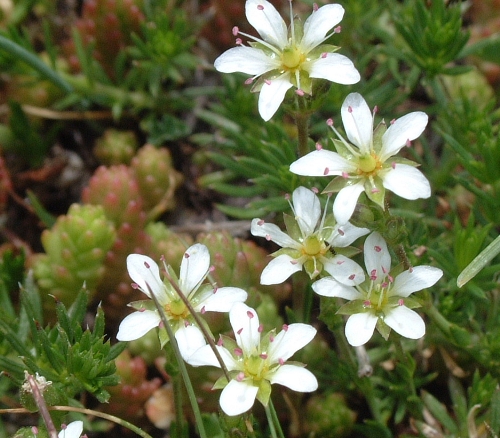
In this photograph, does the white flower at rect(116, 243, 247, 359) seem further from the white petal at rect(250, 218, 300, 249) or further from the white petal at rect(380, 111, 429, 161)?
the white petal at rect(380, 111, 429, 161)

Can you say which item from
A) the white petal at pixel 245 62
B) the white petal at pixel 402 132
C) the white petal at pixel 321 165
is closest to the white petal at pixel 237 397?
the white petal at pixel 321 165

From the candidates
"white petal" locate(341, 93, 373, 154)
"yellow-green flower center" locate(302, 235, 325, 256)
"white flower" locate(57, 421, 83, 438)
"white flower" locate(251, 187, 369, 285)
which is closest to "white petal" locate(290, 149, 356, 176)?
"white petal" locate(341, 93, 373, 154)

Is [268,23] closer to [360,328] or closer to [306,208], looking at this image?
[306,208]

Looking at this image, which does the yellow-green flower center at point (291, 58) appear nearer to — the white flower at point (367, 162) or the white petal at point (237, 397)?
the white flower at point (367, 162)

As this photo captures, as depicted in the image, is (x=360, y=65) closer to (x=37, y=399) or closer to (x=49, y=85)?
(x=49, y=85)

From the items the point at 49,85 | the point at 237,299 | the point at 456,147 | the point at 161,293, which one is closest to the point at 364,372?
the point at 237,299

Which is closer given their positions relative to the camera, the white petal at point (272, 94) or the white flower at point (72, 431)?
the white flower at point (72, 431)

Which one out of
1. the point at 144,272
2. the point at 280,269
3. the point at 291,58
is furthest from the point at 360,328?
the point at 291,58
